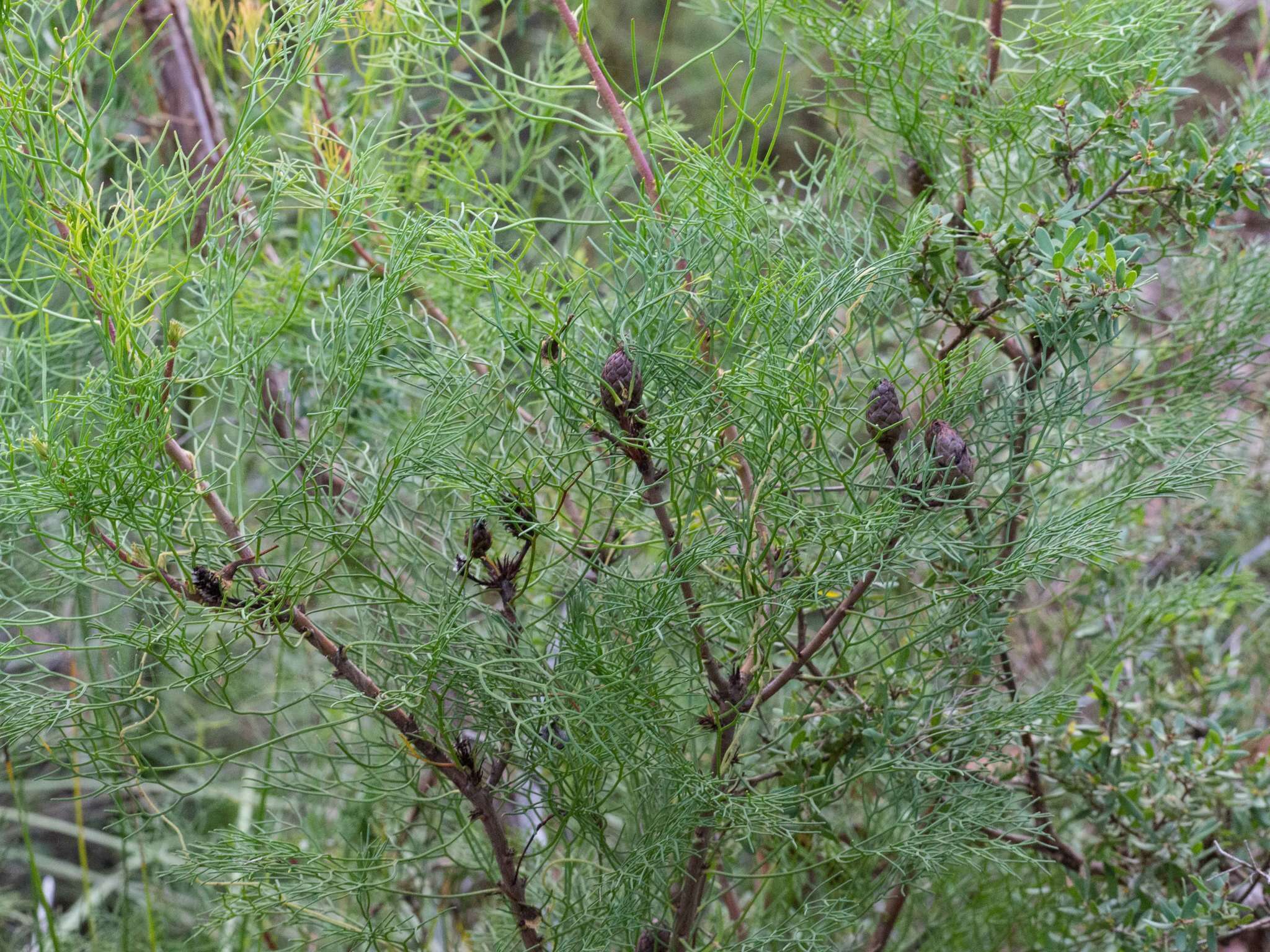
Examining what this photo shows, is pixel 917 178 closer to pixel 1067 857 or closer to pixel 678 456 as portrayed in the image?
pixel 678 456

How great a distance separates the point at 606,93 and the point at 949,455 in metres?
0.16

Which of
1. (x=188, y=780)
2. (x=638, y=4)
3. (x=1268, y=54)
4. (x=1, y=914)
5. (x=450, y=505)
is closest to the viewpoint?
(x=450, y=505)

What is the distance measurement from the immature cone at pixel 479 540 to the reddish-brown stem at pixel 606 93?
0.12 meters

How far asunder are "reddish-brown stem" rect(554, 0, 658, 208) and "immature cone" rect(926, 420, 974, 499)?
12 centimetres

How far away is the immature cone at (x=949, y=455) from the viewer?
0.33 meters

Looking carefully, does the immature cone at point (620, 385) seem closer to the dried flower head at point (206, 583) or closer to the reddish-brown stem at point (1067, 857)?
the dried flower head at point (206, 583)

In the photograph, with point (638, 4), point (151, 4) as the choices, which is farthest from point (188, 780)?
point (638, 4)

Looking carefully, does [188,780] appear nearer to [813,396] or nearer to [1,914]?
[1,914]

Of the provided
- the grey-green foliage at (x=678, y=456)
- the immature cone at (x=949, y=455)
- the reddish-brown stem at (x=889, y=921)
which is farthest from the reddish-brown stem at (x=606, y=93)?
the reddish-brown stem at (x=889, y=921)

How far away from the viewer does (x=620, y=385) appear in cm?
33

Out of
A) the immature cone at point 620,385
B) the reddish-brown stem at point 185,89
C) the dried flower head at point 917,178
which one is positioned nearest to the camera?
the immature cone at point 620,385

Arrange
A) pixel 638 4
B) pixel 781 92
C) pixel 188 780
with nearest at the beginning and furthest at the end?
1. pixel 781 92
2. pixel 188 780
3. pixel 638 4

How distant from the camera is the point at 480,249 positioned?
1.18 ft

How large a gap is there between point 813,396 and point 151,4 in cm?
67
